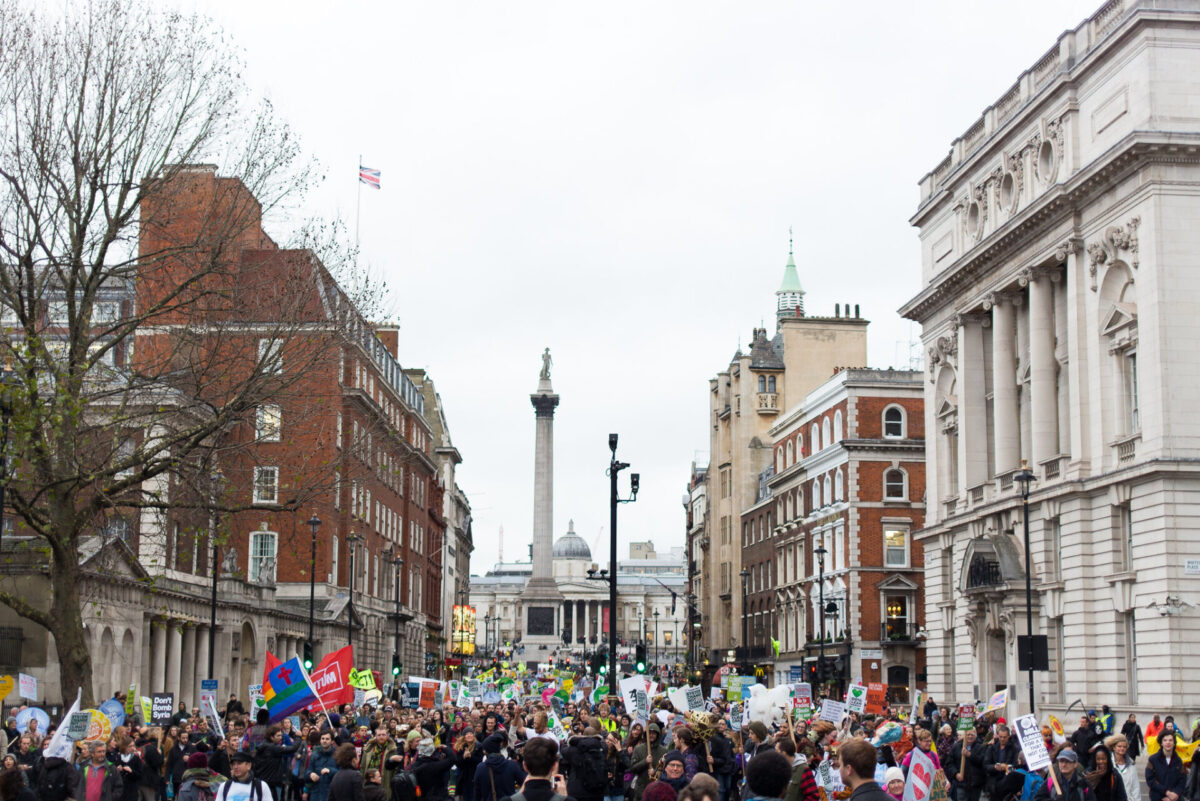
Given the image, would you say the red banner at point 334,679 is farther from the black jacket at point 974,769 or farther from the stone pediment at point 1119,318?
the stone pediment at point 1119,318

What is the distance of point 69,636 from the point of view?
30203 mm

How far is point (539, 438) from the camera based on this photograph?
136 meters

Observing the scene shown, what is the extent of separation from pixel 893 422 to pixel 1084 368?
32943mm

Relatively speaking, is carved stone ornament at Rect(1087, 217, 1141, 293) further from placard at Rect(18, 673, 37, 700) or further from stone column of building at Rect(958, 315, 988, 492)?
placard at Rect(18, 673, 37, 700)

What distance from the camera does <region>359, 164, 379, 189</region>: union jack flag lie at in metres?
64.8

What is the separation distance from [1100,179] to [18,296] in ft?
96.0

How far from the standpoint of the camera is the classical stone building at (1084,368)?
136ft

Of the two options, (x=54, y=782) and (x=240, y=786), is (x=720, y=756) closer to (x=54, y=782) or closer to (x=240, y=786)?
(x=240, y=786)

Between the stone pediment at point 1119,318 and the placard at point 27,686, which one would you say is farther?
the stone pediment at point 1119,318

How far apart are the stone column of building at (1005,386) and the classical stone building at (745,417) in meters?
44.6

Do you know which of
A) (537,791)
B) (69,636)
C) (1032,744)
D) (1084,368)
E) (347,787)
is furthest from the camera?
(1084,368)

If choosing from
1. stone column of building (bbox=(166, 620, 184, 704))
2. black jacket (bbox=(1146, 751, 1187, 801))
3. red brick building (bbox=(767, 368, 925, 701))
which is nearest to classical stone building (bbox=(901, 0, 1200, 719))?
red brick building (bbox=(767, 368, 925, 701))

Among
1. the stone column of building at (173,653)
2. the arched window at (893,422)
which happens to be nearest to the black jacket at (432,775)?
the stone column of building at (173,653)

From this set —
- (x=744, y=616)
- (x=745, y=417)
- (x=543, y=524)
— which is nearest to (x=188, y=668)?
(x=744, y=616)
